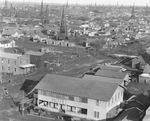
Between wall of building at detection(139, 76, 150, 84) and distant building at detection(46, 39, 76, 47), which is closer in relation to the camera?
wall of building at detection(139, 76, 150, 84)

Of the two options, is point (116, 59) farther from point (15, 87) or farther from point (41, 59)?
point (15, 87)

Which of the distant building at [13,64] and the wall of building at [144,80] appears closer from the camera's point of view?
the wall of building at [144,80]

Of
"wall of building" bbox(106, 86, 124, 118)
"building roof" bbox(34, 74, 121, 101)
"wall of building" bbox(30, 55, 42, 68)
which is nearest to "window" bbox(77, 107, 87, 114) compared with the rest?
"building roof" bbox(34, 74, 121, 101)

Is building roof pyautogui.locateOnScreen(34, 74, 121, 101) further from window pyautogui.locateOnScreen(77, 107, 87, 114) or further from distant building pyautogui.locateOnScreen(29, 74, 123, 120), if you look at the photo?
window pyautogui.locateOnScreen(77, 107, 87, 114)

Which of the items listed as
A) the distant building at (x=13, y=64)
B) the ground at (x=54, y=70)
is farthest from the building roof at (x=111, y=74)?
the distant building at (x=13, y=64)

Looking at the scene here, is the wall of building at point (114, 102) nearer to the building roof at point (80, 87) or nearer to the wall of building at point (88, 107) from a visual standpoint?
the wall of building at point (88, 107)

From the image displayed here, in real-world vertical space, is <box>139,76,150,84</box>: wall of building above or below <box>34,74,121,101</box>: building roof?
below

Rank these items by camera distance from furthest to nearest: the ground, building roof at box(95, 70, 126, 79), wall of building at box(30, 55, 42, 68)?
wall of building at box(30, 55, 42, 68) < building roof at box(95, 70, 126, 79) < the ground

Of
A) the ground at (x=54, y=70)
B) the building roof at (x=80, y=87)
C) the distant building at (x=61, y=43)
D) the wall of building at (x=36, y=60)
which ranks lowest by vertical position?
the ground at (x=54, y=70)
